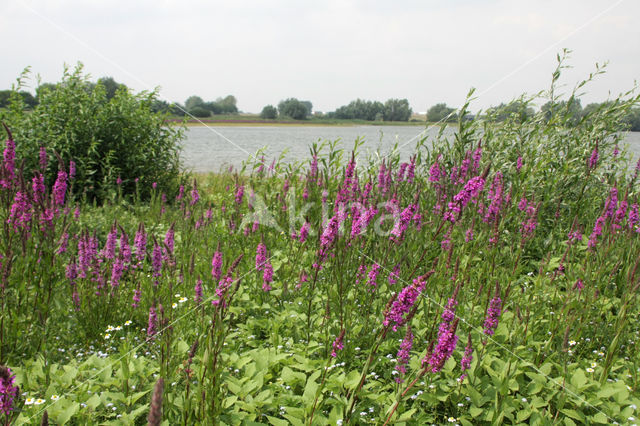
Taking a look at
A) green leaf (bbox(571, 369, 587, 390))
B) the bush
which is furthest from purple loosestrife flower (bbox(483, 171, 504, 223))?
the bush

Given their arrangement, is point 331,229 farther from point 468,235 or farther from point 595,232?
point 595,232

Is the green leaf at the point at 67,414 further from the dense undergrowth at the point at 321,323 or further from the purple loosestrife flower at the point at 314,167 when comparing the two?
the purple loosestrife flower at the point at 314,167

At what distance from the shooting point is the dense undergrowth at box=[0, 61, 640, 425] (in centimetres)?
199

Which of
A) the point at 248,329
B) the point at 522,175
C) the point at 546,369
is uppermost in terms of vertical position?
the point at 522,175

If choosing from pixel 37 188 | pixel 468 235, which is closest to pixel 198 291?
pixel 37 188

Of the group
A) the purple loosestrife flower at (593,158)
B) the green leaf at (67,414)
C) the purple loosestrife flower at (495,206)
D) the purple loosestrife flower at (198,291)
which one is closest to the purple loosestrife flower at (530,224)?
the purple loosestrife flower at (495,206)

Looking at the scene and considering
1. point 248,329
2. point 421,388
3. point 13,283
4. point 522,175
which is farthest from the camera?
point 522,175

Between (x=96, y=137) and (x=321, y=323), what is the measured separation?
18.1 ft

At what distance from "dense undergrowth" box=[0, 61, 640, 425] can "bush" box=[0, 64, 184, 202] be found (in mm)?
2114

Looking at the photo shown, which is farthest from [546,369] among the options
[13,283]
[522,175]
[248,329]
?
[13,283]

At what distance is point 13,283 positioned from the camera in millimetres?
2660

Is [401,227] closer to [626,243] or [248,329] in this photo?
[248,329]

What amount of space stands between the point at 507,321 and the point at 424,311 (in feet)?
2.03

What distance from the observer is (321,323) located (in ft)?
9.52
